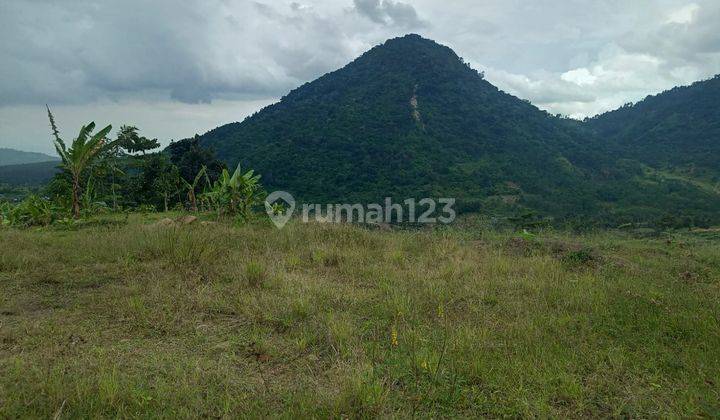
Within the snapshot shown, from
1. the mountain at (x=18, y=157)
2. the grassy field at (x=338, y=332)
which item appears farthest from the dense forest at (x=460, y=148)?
the mountain at (x=18, y=157)

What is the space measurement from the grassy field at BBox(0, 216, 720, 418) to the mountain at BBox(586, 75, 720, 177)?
6512 cm

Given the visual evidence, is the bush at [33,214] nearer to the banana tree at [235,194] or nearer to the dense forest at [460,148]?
the banana tree at [235,194]

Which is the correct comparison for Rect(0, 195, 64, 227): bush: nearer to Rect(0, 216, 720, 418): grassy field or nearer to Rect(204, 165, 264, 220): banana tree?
Rect(0, 216, 720, 418): grassy field

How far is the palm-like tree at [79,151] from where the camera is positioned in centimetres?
852

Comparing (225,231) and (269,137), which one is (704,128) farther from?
(225,231)

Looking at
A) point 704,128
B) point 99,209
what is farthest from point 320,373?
point 704,128

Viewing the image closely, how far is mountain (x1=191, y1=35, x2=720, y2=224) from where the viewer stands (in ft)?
138

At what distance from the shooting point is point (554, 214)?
3959 centimetres

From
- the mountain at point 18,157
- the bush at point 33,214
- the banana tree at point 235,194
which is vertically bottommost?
the bush at point 33,214

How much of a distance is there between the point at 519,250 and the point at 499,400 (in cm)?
487

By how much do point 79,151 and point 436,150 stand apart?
163 feet

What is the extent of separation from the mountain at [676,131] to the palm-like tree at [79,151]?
67.6m

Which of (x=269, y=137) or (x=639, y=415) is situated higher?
(x=269, y=137)

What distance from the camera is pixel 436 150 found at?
54.9 meters
